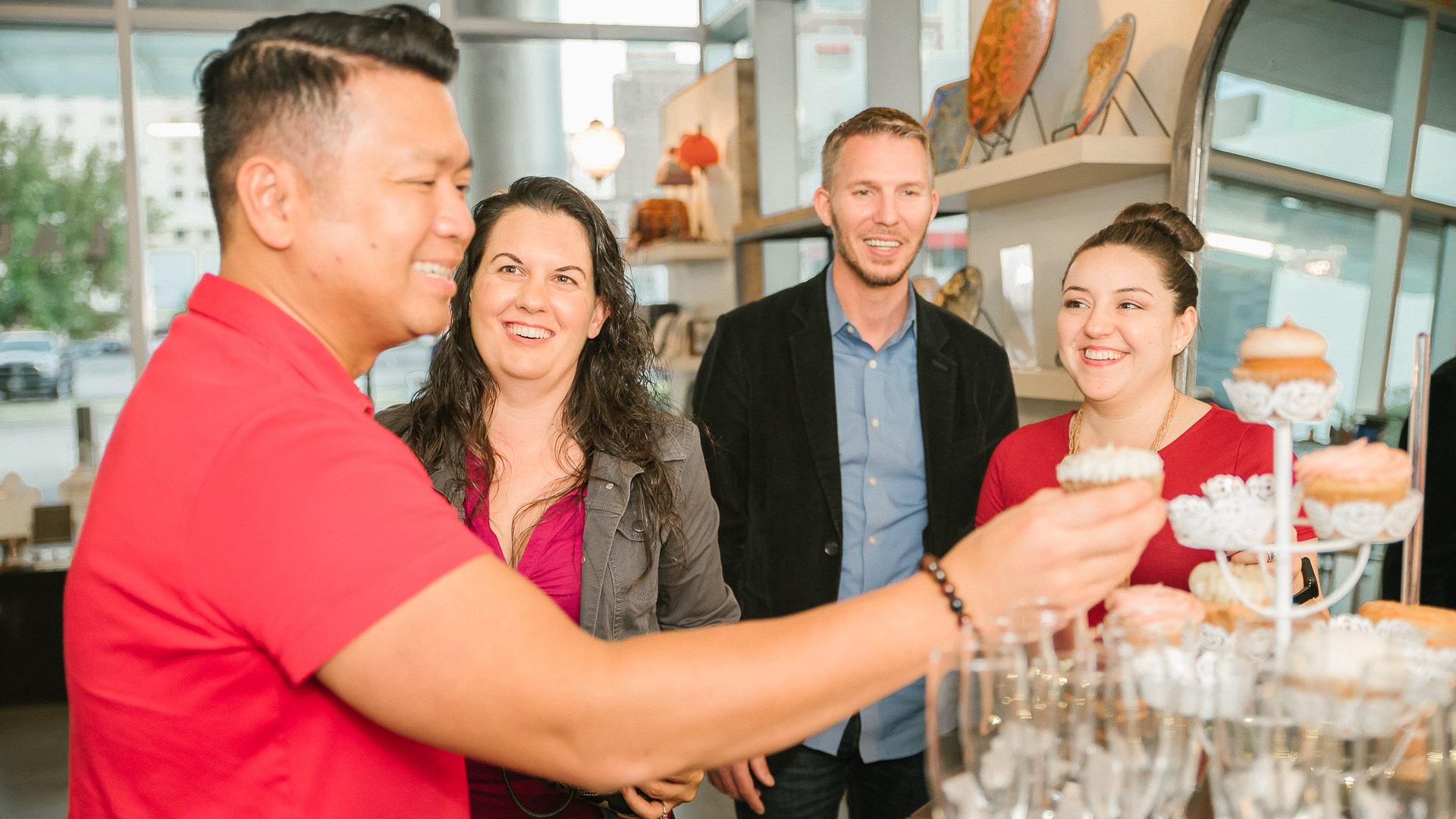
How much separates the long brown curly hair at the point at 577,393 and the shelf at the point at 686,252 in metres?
4.16

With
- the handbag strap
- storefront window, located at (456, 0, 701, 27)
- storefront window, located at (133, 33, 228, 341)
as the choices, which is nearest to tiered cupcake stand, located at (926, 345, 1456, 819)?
the handbag strap

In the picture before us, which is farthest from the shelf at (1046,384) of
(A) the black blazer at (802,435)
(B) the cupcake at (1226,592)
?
(B) the cupcake at (1226,592)

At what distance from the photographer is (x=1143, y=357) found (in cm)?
197

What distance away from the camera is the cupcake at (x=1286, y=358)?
42.1 inches

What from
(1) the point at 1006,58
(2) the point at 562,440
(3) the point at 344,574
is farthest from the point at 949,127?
(3) the point at 344,574

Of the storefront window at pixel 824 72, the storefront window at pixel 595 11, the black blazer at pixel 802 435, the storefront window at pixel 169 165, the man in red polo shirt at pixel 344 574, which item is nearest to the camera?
the man in red polo shirt at pixel 344 574

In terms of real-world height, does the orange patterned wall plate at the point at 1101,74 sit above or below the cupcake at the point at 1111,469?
above

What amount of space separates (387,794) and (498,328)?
1.05 m

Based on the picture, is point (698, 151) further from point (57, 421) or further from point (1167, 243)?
point (1167, 243)

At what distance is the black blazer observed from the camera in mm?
2414

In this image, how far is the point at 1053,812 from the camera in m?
0.94

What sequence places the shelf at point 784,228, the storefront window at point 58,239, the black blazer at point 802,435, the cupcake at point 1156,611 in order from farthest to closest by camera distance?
the storefront window at point 58,239, the shelf at point 784,228, the black blazer at point 802,435, the cupcake at point 1156,611

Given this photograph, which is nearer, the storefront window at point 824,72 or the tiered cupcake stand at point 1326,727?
the tiered cupcake stand at point 1326,727

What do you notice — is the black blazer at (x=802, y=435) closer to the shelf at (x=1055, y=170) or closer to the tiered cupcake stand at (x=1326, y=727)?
the shelf at (x=1055, y=170)
